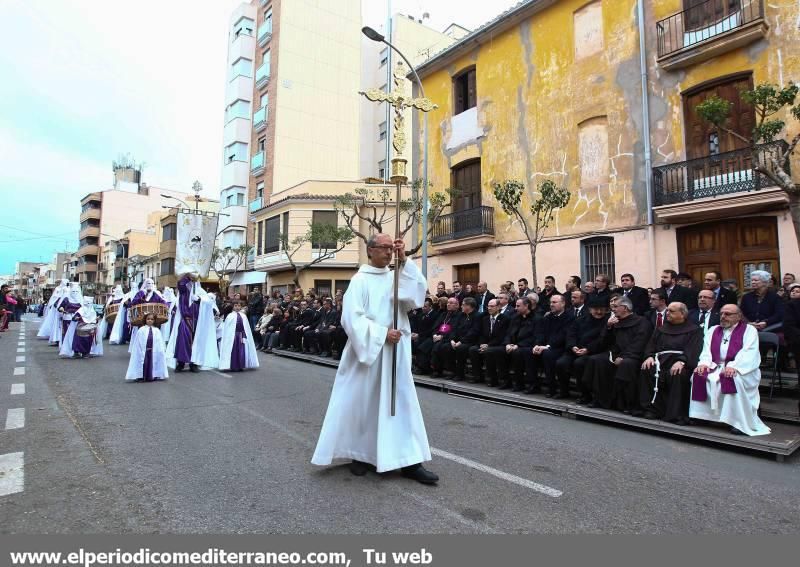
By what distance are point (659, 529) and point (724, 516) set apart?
0.64m

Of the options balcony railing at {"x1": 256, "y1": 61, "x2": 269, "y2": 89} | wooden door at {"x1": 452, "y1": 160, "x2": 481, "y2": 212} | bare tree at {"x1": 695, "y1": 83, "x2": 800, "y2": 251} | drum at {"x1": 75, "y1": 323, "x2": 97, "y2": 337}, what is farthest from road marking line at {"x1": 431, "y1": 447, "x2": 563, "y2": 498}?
balcony railing at {"x1": 256, "y1": 61, "x2": 269, "y2": 89}

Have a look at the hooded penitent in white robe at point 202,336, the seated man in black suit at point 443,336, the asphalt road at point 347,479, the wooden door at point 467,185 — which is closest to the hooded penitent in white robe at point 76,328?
the hooded penitent in white robe at point 202,336

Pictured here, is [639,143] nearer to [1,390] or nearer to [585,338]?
[585,338]

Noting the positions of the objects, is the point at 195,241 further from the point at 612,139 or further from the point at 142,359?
the point at 612,139

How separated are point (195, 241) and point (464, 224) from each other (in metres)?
11.5

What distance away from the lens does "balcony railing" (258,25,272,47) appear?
35.0 meters

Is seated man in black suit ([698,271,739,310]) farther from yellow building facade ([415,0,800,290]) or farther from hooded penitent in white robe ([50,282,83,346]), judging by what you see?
hooded penitent in white robe ([50,282,83,346])

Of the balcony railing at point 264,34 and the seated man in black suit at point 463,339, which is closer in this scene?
the seated man in black suit at point 463,339

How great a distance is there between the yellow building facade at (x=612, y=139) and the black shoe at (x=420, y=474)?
11.1m

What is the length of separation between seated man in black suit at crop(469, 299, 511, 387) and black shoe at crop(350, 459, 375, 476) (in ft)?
16.4

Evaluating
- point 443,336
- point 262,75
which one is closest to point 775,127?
point 443,336

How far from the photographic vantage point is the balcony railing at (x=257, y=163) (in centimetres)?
3488

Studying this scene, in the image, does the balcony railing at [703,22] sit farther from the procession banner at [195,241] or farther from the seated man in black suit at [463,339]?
the procession banner at [195,241]

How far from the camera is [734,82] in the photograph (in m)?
12.9
